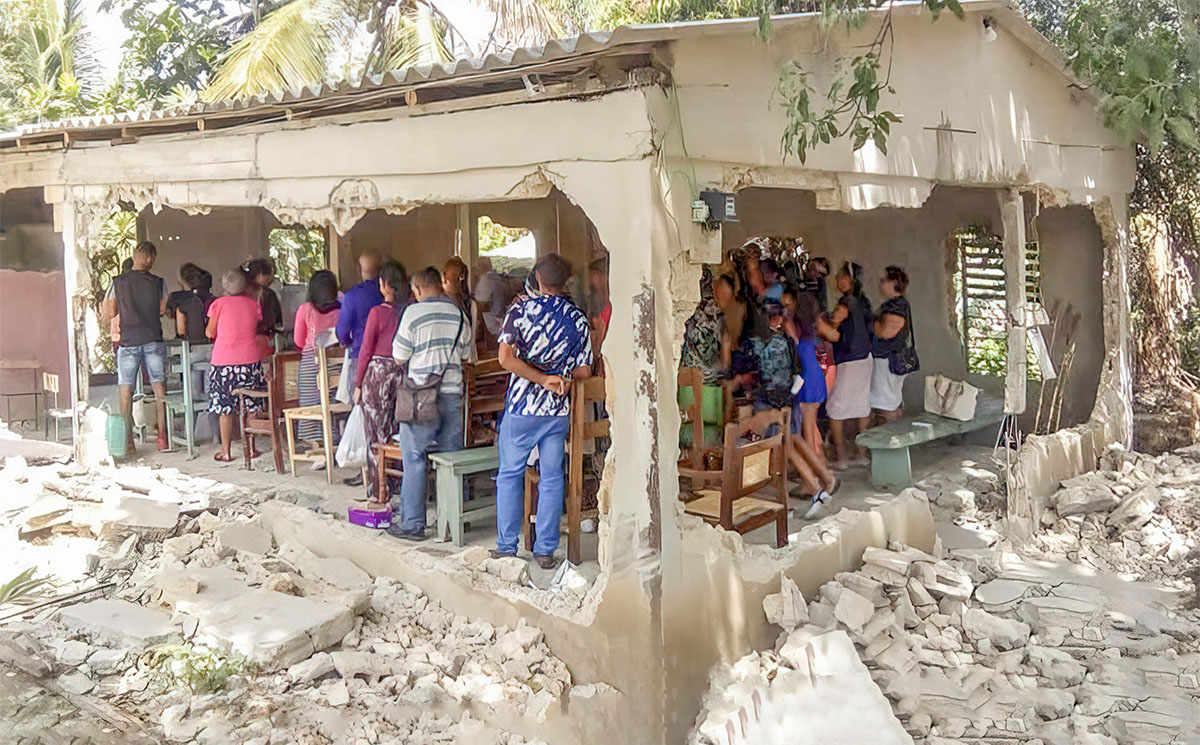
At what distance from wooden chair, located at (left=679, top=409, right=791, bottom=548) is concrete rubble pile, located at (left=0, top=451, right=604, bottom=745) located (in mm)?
1336

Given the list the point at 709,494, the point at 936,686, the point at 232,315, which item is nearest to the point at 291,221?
the point at 232,315

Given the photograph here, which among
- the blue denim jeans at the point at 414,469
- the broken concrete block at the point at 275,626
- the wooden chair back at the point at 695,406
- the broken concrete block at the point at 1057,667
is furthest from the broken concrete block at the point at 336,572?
the broken concrete block at the point at 1057,667

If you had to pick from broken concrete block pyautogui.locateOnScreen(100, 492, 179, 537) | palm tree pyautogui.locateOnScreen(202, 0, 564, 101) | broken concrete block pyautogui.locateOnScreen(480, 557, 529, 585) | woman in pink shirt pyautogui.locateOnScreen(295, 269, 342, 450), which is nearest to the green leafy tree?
palm tree pyautogui.locateOnScreen(202, 0, 564, 101)

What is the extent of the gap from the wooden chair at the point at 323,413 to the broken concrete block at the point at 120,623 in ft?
6.61

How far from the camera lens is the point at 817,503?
303 inches

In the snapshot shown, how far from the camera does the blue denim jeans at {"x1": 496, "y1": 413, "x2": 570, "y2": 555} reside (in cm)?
629

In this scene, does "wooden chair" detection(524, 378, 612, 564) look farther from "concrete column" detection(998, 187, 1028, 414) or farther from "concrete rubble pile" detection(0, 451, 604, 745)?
"concrete column" detection(998, 187, 1028, 414)

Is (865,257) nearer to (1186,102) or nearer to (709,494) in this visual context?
(1186,102)

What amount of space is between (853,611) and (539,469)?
6.69 ft

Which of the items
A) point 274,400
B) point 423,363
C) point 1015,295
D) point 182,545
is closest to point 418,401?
point 423,363

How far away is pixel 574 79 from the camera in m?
5.54

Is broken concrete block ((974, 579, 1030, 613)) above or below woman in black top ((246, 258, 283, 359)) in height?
below

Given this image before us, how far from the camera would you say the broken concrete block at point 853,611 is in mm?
6141

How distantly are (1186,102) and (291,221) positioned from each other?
7668mm
